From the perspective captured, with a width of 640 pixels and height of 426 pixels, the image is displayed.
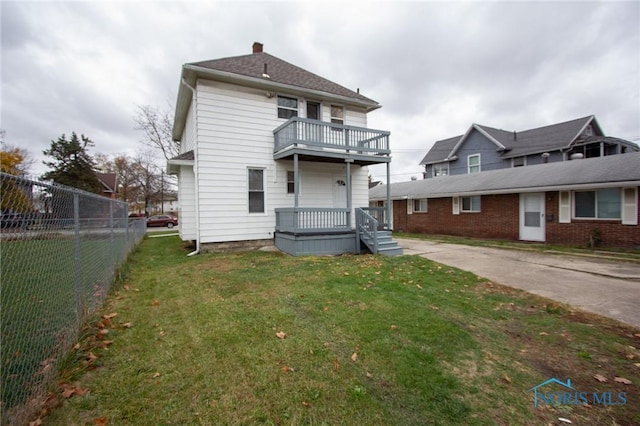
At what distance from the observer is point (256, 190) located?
10.3m

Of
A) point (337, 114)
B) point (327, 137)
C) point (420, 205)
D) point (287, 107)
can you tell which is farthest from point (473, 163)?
point (287, 107)

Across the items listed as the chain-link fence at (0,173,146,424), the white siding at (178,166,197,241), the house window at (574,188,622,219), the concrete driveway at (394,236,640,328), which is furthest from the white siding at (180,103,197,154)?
the house window at (574,188,622,219)

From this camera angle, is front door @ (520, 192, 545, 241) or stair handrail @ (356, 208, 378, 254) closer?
stair handrail @ (356, 208, 378, 254)

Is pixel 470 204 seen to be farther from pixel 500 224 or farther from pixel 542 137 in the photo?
pixel 542 137

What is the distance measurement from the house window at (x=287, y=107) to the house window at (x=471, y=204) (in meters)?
11.0

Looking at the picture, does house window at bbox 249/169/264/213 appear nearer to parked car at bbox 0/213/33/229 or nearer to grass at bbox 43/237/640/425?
grass at bbox 43/237/640/425

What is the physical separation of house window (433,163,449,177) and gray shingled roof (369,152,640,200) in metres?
6.79

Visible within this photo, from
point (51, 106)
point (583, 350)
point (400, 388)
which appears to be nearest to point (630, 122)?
point (583, 350)

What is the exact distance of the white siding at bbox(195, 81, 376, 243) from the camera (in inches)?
368

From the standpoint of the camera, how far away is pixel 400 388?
249cm

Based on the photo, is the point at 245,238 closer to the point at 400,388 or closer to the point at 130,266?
the point at 130,266

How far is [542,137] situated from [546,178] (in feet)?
33.0

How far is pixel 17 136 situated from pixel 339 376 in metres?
50.4

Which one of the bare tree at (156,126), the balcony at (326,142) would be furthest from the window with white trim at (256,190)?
the bare tree at (156,126)
